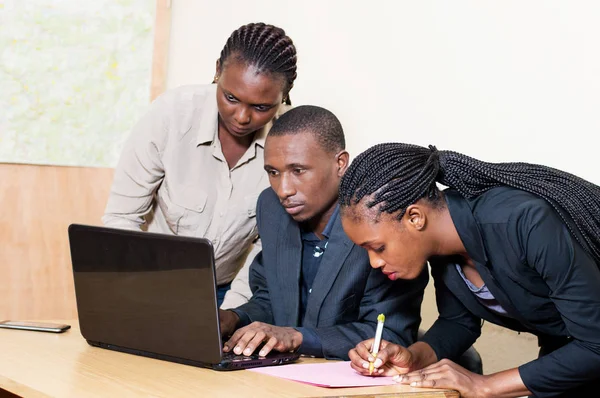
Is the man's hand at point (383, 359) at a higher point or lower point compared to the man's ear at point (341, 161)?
lower

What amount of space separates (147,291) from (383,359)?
0.57 metres

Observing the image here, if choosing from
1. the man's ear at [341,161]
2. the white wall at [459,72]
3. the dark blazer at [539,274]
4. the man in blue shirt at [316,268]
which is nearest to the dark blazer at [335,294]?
the man in blue shirt at [316,268]

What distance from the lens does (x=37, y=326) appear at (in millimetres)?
2174

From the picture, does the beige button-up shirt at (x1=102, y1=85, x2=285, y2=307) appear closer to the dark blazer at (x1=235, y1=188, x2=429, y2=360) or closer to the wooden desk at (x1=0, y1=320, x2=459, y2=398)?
the dark blazer at (x1=235, y1=188, x2=429, y2=360)

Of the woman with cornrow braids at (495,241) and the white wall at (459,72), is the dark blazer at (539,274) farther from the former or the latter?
the white wall at (459,72)

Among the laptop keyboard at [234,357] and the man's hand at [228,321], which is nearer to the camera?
the laptop keyboard at [234,357]

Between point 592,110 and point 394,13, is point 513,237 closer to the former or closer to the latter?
point 592,110

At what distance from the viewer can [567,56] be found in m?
2.70

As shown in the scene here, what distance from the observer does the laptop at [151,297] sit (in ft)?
5.77

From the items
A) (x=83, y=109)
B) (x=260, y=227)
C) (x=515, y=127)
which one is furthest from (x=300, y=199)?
(x=83, y=109)

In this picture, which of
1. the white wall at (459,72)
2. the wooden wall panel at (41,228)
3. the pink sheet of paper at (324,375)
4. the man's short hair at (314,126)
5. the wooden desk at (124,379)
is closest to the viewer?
the wooden desk at (124,379)

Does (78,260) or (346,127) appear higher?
(346,127)

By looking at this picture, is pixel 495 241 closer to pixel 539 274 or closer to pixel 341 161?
pixel 539 274

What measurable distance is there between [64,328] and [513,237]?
1.25m
